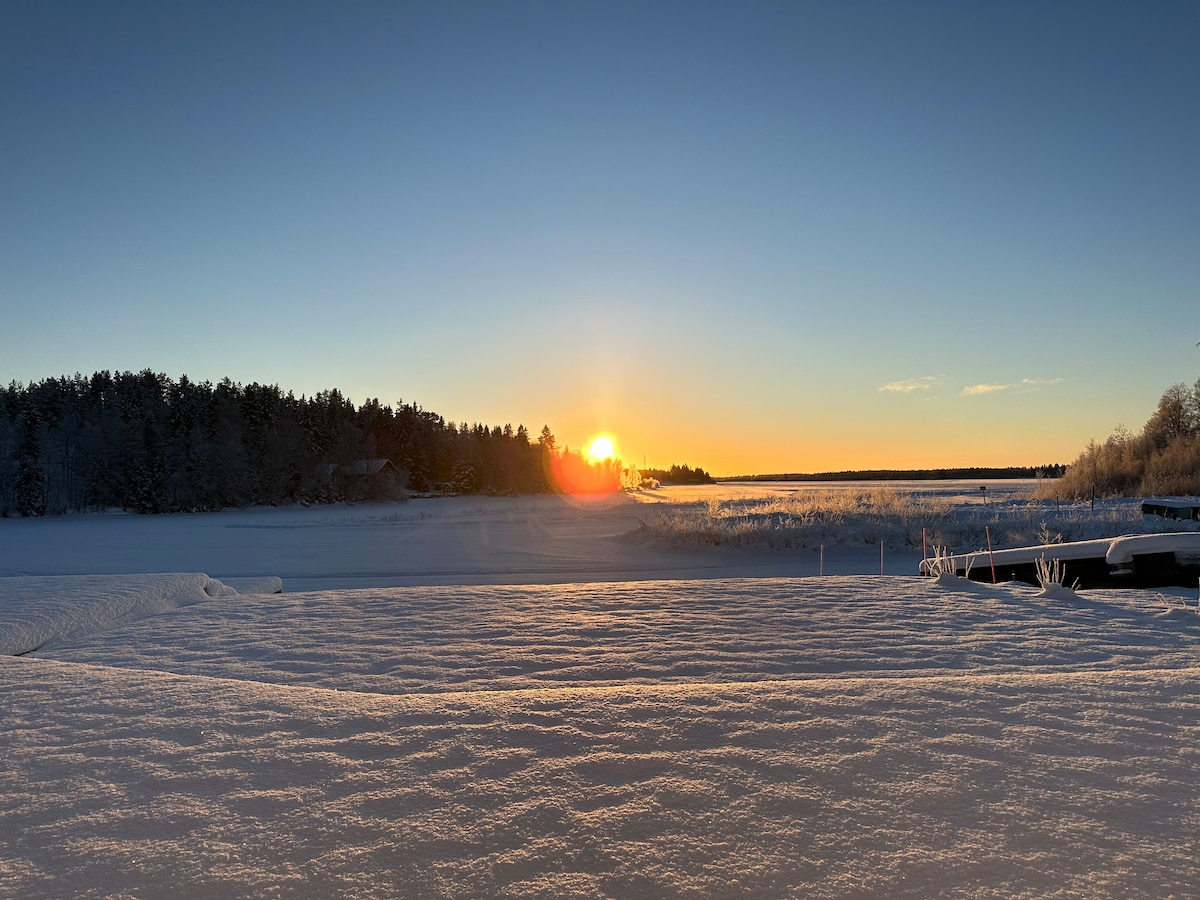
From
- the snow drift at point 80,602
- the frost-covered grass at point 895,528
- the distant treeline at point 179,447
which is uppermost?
the distant treeline at point 179,447

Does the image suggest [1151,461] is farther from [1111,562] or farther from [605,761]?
[605,761]

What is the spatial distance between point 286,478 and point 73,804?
217ft

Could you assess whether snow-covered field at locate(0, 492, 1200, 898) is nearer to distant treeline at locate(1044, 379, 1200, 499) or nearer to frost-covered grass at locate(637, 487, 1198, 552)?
frost-covered grass at locate(637, 487, 1198, 552)

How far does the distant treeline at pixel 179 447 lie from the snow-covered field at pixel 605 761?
5800 centimetres

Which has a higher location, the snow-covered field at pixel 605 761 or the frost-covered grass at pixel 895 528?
the snow-covered field at pixel 605 761

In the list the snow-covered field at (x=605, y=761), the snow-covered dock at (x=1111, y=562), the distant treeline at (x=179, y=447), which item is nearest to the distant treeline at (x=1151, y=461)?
the snow-covered dock at (x=1111, y=562)


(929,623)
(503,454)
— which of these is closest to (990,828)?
(929,623)

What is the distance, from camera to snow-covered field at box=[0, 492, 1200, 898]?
2.10 m

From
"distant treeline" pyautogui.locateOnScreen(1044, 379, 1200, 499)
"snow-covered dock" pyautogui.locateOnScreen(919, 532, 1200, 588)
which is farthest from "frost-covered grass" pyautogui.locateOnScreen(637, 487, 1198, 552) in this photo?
"distant treeline" pyautogui.locateOnScreen(1044, 379, 1200, 499)

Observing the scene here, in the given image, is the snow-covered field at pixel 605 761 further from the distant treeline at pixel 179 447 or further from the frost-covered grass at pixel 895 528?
the distant treeline at pixel 179 447

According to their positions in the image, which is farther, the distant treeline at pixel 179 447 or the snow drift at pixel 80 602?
the distant treeline at pixel 179 447

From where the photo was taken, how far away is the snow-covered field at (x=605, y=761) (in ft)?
6.88

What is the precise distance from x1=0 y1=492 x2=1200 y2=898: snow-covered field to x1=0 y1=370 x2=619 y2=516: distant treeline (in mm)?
58003

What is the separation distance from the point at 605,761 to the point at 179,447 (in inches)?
2495
